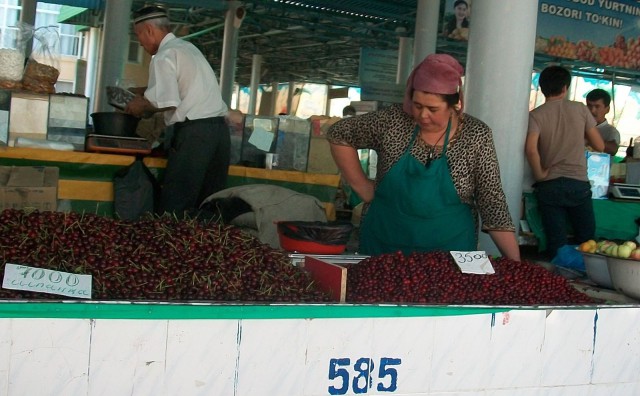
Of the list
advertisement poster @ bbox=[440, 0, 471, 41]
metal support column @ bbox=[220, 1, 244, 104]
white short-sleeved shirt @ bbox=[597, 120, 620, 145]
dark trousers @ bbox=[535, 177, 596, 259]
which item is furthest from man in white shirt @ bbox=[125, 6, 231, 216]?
metal support column @ bbox=[220, 1, 244, 104]

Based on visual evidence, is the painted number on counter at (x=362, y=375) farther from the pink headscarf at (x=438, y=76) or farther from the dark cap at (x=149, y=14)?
the dark cap at (x=149, y=14)

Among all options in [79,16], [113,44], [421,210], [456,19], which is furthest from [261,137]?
[79,16]

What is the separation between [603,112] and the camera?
7227 mm

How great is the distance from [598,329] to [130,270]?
1.60 metres

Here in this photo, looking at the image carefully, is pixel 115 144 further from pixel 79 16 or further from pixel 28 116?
pixel 79 16

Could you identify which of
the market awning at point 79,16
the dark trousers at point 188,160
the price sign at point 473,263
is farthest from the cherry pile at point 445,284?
the market awning at point 79,16

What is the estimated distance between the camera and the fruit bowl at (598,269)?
3367 mm

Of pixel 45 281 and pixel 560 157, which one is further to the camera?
pixel 560 157

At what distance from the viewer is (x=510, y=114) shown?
5.02 m

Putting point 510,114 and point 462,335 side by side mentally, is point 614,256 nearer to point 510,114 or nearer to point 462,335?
point 462,335

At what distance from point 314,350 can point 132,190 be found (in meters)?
3.51

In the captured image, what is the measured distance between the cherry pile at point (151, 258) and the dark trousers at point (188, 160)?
2879 mm

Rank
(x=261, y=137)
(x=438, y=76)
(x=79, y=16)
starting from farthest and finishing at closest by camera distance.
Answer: (x=79, y=16) < (x=261, y=137) < (x=438, y=76)

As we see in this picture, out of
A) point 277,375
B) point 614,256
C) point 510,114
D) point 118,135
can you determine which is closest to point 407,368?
point 277,375
